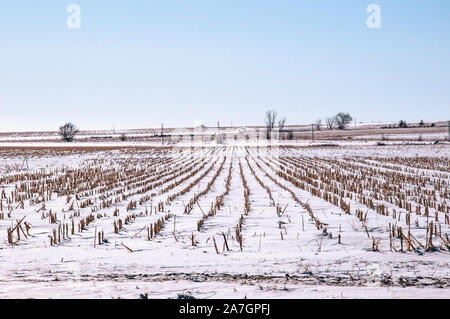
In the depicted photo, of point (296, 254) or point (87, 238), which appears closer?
point (296, 254)

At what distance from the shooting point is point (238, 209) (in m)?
8.88

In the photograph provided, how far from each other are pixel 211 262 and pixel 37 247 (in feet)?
9.48

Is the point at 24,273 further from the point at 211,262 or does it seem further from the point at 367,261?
the point at 367,261

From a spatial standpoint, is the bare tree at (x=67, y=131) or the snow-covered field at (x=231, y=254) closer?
the snow-covered field at (x=231, y=254)

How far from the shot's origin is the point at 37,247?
5793 mm

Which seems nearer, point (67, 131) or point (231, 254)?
point (231, 254)

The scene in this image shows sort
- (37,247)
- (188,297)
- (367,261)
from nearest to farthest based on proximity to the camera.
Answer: (188,297) < (367,261) < (37,247)

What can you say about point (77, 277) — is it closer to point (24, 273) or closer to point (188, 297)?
point (24, 273)

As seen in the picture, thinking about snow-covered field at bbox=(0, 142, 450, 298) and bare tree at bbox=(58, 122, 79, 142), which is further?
bare tree at bbox=(58, 122, 79, 142)
